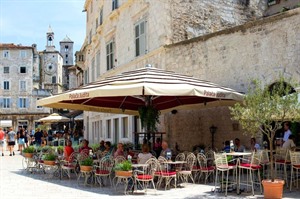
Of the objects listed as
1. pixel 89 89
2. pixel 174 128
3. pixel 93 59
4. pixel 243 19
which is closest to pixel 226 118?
pixel 174 128

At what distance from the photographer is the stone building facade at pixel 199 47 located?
12.5 m

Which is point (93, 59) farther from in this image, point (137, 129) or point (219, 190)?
point (219, 190)

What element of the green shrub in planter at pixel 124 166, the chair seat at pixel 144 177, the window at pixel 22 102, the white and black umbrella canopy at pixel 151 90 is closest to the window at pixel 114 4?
the white and black umbrella canopy at pixel 151 90

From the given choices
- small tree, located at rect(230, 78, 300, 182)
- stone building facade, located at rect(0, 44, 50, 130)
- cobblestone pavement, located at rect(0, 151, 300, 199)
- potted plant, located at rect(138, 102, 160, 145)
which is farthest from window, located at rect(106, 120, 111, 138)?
stone building facade, located at rect(0, 44, 50, 130)

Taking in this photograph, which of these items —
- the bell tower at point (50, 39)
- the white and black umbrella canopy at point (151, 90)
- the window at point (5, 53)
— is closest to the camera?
the white and black umbrella canopy at point (151, 90)

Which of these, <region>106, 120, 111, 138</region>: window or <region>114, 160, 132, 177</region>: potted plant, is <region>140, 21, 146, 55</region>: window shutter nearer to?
<region>106, 120, 111, 138</region>: window

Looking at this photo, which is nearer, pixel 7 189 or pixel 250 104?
pixel 250 104

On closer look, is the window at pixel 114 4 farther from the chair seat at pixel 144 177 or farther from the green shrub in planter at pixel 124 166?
the chair seat at pixel 144 177

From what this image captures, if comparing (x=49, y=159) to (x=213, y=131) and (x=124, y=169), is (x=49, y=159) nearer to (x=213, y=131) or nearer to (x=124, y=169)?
(x=124, y=169)

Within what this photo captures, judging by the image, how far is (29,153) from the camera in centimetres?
1491

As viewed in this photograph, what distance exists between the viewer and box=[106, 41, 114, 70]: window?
2333 cm

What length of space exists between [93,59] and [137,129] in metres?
10.9

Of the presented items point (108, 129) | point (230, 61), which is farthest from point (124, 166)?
point (108, 129)

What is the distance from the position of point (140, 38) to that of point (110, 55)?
511 centimetres
